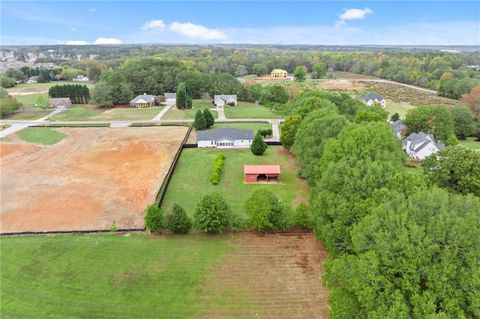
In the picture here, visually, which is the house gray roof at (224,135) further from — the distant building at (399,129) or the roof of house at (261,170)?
the distant building at (399,129)

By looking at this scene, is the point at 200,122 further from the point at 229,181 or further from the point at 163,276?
the point at 163,276

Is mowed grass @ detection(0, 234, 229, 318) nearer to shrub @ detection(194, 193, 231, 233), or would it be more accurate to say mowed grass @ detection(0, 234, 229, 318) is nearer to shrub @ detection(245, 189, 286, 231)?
shrub @ detection(194, 193, 231, 233)

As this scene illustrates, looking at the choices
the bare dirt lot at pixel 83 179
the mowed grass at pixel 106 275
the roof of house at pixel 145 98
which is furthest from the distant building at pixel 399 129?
the roof of house at pixel 145 98

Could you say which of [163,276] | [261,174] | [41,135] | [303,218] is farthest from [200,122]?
[163,276]

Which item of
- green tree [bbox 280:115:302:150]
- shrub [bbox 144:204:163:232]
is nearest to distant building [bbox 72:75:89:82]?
green tree [bbox 280:115:302:150]

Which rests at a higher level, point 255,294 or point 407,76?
point 407,76

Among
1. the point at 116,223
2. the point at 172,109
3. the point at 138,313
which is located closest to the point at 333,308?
the point at 138,313

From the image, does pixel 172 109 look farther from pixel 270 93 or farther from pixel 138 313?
pixel 138 313
